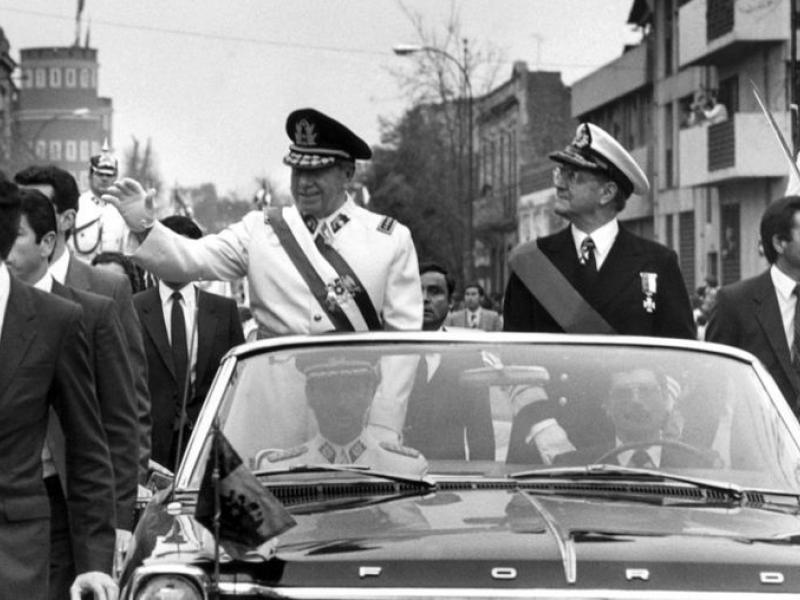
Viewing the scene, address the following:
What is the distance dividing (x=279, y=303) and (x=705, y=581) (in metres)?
3.87

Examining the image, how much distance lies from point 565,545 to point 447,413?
1311 millimetres

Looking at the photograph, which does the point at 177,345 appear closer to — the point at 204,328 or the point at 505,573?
the point at 204,328

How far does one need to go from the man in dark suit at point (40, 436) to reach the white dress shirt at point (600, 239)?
319cm

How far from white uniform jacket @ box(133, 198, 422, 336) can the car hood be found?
2.98 m

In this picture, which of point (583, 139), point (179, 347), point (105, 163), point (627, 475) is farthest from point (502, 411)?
point (105, 163)

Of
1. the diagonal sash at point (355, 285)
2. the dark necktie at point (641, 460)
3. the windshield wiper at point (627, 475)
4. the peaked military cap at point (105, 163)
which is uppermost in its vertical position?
the peaked military cap at point (105, 163)

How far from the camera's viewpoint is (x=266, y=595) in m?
4.96

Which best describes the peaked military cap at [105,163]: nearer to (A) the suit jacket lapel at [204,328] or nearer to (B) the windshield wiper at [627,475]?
(A) the suit jacket lapel at [204,328]

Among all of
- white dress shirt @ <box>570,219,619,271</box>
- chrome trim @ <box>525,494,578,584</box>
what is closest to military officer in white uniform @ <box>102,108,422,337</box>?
white dress shirt @ <box>570,219,619,271</box>

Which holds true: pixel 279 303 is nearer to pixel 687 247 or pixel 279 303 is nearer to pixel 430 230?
pixel 687 247

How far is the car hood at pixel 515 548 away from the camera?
4934 millimetres

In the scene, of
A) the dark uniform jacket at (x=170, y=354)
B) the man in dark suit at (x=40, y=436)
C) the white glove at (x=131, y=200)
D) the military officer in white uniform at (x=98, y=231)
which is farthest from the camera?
the military officer in white uniform at (x=98, y=231)

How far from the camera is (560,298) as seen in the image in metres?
8.66

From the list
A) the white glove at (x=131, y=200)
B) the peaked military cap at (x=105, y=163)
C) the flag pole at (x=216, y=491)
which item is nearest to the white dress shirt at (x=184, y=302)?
the peaked military cap at (x=105, y=163)
